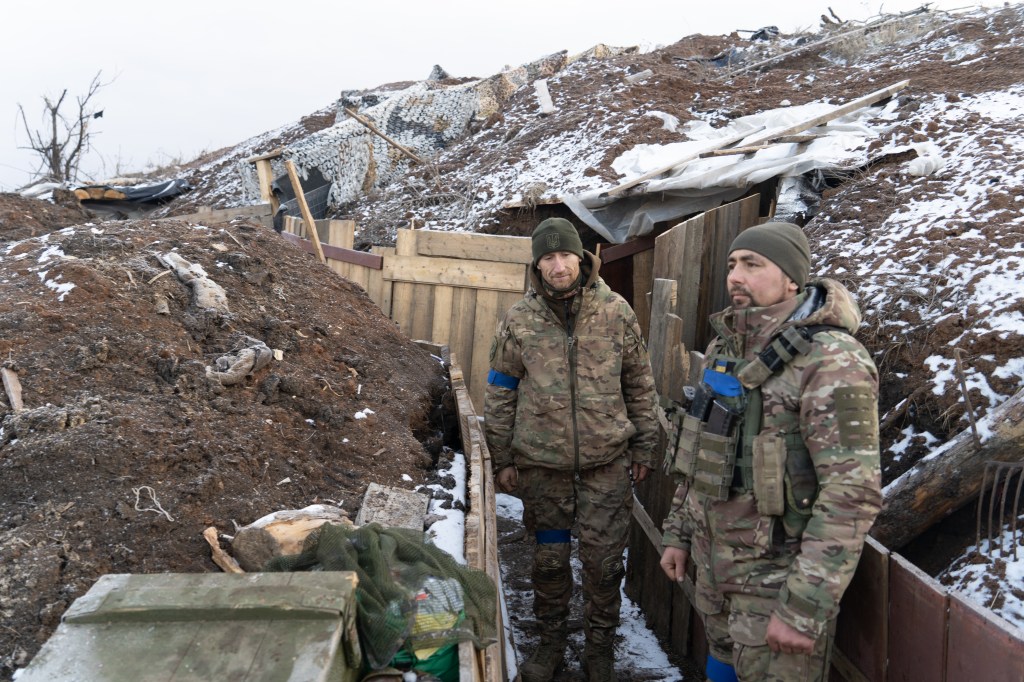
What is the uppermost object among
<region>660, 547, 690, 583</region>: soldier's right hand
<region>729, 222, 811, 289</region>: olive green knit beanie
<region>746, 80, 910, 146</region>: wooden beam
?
<region>746, 80, 910, 146</region>: wooden beam

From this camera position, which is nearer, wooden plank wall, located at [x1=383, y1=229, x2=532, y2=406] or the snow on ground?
the snow on ground

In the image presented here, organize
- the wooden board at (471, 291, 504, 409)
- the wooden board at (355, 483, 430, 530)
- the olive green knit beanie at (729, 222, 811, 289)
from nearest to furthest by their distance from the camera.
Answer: the olive green knit beanie at (729, 222, 811, 289) → the wooden board at (355, 483, 430, 530) → the wooden board at (471, 291, 504, 409)

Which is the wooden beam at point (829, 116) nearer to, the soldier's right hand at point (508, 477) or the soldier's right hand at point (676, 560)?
the soldier's right hand at point (508, 477)

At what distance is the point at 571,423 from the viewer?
3918 millimetres

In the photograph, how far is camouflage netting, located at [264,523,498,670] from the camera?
2227 mm

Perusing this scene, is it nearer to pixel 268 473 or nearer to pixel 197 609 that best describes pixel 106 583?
pixel 197 609

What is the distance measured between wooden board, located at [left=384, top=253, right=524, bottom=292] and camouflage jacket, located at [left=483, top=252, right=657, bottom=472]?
293 cm

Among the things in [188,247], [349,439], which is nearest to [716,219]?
[349,439]

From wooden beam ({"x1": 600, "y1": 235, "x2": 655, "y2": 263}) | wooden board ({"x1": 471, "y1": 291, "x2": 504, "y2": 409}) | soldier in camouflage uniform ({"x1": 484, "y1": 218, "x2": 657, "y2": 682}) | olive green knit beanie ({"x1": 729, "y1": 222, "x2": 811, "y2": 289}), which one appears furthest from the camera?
wooden beam ({"x1": 600, "y1": 235, "x2": 655, "y2": 263})

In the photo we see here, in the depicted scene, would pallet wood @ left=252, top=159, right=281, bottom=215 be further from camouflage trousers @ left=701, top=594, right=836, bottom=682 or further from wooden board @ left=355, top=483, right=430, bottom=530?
camouflage trousers @ left=701, top=594, right=836, bottom=682

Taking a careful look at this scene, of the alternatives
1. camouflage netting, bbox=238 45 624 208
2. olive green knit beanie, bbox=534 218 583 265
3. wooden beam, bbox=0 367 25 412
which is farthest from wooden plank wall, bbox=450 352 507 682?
camouflage netting, bbox=238 45 624 208

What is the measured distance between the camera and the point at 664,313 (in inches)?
193

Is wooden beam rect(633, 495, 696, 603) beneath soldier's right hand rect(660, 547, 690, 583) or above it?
beneath

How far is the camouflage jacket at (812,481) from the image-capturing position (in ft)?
7.60
